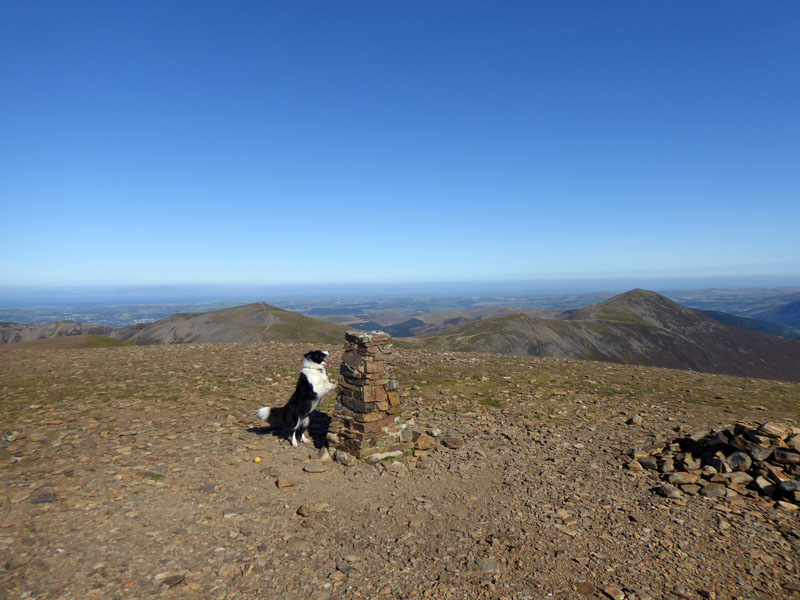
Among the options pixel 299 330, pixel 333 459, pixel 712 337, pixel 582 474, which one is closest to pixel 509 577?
pixel 582 474

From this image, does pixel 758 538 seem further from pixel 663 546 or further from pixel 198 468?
pixel 198 468

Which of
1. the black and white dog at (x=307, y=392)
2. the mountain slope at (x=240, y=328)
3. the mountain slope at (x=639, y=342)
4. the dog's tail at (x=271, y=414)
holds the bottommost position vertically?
the mountain slope at (x=639, y=342)

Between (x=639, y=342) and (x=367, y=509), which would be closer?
(x=367, y=509)

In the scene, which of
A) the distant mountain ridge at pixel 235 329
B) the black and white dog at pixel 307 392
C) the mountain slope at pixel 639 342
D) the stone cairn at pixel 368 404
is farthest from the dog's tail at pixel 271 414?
the mountain slope at pixel 639 342

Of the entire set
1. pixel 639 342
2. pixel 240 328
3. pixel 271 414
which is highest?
pixel 271 414

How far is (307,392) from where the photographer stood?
1031cm

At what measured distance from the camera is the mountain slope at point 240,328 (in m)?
101

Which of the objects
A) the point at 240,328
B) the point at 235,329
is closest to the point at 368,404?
the point at 240,328

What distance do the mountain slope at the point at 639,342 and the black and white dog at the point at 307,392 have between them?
9870cm

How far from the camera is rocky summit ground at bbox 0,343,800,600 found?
5.67m

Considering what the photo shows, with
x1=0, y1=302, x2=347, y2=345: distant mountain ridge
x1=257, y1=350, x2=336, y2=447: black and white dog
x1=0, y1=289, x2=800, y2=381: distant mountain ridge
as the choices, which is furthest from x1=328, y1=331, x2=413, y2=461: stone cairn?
x1=0, y1=302, x2=347, y2=345: distant mountain ridge

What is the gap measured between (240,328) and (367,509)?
111 metres

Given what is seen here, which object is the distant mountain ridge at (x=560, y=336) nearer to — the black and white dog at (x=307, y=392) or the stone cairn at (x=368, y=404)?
the black and white dog at (x=307, y=392)

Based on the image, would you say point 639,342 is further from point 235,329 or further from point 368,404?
point 368,404
